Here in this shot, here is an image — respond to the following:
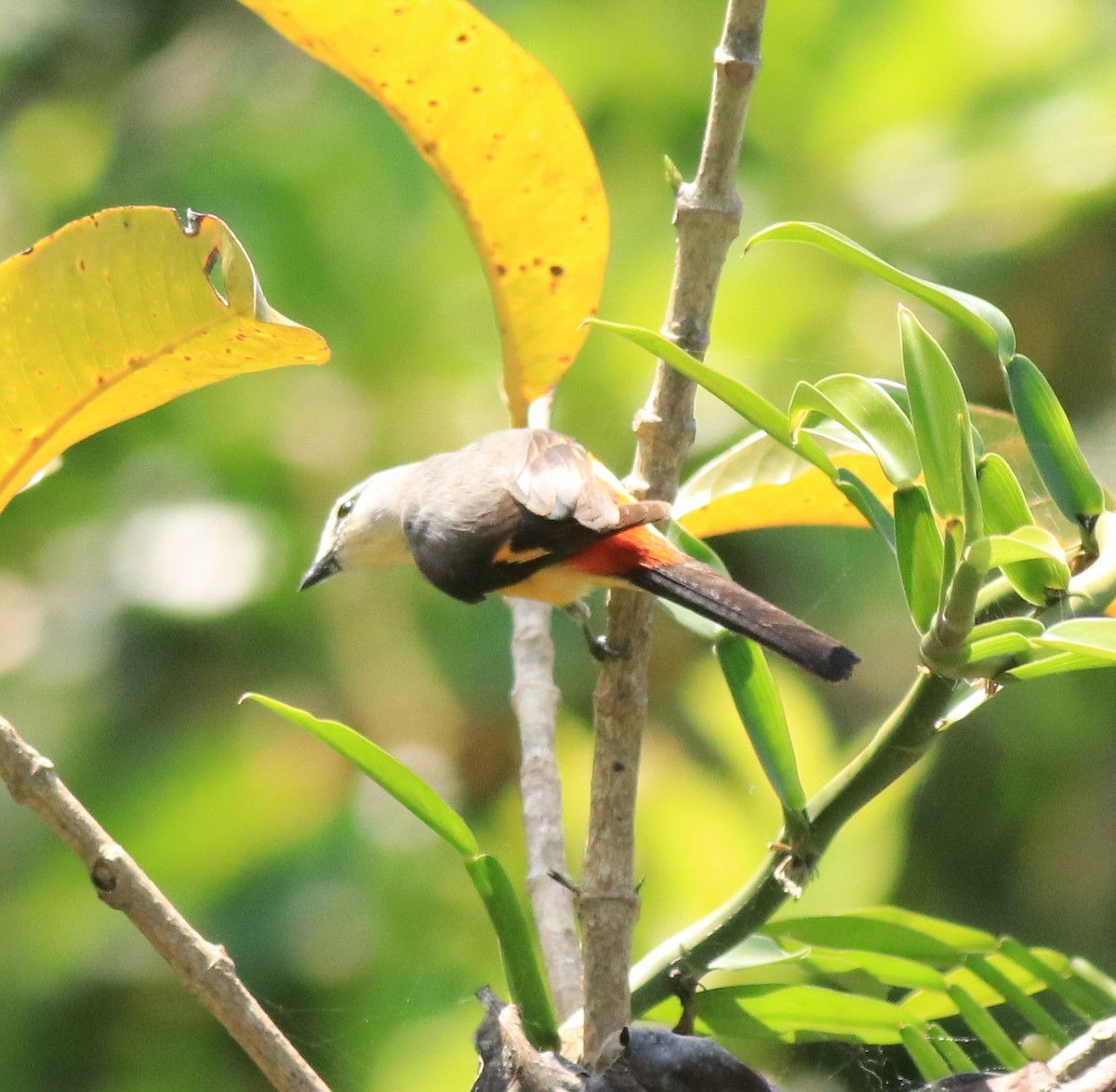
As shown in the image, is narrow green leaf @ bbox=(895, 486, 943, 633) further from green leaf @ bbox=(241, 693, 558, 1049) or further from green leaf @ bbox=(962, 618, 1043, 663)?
green leaf @ bbox=(241, 693, 558, 1049)

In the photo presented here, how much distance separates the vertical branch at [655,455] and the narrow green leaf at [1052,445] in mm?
202

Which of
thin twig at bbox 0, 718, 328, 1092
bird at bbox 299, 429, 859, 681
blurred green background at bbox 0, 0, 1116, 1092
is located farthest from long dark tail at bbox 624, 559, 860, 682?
blurred green background at bbox 0, 0, 1116, 1092

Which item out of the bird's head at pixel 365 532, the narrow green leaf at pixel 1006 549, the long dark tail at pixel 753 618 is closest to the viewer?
the narrow green leaf at pixel 1006 549

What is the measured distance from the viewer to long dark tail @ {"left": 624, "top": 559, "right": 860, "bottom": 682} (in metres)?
1.04

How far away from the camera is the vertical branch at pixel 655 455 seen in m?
0.77

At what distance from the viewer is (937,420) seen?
67 centimetres

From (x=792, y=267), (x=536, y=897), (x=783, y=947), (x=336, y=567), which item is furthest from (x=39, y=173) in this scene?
(x=783, y=947)

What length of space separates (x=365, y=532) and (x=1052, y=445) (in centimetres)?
134

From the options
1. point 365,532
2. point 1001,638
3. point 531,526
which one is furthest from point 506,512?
point 1001,638

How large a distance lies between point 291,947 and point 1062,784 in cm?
136

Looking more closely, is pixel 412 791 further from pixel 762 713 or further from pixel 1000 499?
pixel 1000 499

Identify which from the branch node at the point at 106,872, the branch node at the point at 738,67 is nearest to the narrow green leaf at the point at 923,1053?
the branch node at the point at 106,872

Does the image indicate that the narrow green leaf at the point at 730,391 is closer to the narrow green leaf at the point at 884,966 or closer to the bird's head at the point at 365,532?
the narrow green leaf at the point at 884,966

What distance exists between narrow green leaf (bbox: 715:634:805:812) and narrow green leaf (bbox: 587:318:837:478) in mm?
150
